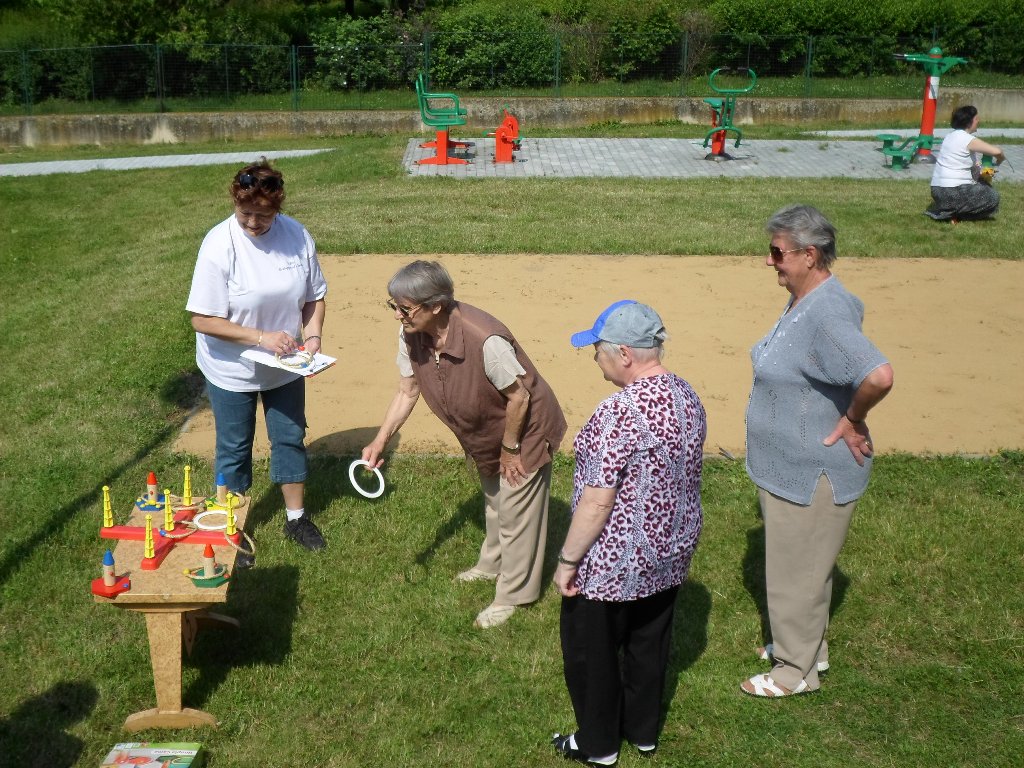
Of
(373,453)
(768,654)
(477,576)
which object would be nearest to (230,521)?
(373,453)

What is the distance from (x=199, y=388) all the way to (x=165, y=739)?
4.12 meters

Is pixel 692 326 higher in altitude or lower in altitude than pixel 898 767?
higher

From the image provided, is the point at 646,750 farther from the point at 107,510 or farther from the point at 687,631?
the point at 107,510

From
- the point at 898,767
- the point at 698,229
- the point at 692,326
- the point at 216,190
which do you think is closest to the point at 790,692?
the point at 898,767

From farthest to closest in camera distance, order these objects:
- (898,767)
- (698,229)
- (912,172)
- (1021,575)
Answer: (912,172) → (698,229) → (1021,575) → (898,767)

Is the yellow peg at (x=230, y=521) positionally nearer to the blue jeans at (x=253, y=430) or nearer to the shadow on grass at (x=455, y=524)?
the blue jeans at (x=253, y=430)

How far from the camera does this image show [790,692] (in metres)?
4.69

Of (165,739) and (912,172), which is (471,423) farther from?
(912,172)

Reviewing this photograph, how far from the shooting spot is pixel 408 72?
22.3 meters

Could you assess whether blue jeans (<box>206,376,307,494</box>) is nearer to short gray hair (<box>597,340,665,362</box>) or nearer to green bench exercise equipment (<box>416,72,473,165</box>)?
short gray hair (<box>597,340,665,362</box>)

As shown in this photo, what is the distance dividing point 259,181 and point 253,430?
1.34 metres

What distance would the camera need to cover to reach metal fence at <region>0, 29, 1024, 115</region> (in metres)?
21.0

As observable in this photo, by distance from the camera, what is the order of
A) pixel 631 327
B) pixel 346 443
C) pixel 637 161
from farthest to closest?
pixel 637 161, pixel 346 443, pixel 631 327

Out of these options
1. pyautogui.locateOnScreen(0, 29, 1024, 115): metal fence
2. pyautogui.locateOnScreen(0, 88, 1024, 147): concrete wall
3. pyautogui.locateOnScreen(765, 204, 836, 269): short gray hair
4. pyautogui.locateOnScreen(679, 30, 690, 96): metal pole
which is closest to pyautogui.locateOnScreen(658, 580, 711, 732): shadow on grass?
pyautogui.locateOnScreen(765, 204, 836, 269): short gray hair
